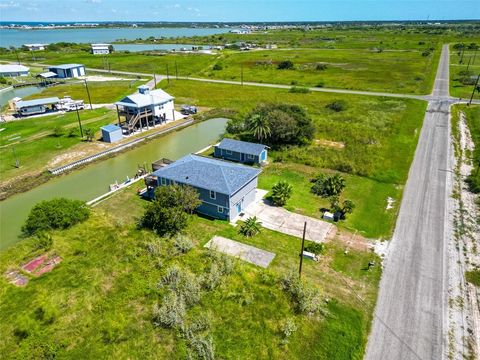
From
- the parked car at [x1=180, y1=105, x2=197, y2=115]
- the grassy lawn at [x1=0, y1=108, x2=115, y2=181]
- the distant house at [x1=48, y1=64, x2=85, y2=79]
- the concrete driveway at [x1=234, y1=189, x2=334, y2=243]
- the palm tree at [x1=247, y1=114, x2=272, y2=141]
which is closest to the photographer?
the concrete driveway at [x1=234, y1=189, x2=334, y2=243]

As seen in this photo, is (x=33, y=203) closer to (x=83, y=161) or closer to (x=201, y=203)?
(x=83, y=161)

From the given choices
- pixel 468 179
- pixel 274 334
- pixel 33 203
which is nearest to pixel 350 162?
pixel 468 179

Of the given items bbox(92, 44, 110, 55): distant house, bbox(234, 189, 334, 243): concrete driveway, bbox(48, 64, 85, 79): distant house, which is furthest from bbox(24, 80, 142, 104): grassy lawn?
bbox(92, 44, 110, 55): distant house

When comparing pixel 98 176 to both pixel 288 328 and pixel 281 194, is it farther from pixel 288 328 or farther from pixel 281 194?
pixel 288 328

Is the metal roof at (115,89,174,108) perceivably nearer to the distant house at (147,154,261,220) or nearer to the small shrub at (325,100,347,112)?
the distant house at (147,154,261,220)

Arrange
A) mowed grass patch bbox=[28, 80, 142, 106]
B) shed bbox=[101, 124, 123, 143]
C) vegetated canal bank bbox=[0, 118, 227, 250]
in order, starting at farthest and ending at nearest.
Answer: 1. mowed grass patch bbox=[28, 80, 142, 106]
2. shed bbox=[101, 124, 123, 143]
3. vegetated canal bank bbox=[0, 118, 227, 250]

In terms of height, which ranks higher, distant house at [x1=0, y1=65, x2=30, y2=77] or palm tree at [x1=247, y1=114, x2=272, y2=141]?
distant house at [x1=0, y1=65, x2=30, y2=77]

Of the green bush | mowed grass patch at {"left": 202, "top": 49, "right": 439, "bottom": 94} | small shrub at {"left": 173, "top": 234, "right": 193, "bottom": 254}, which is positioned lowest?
small shrub at {"left": 173, "top": 234, "right": 193, "bottom": 254}

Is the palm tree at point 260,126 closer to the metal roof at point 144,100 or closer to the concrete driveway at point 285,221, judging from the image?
the concrete driveway at point 285,221
